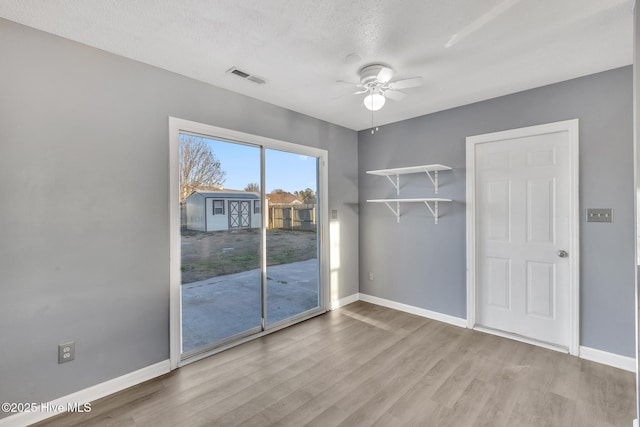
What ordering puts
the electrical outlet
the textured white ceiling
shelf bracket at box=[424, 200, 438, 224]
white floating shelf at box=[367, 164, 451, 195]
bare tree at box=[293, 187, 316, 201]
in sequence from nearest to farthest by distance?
the textured white ceiling → the electrical outlet → white floating shelf at box=[367, 164, 451, 195] → shelf bracket at box=[424, 200, 438, 224] → bare tree at box=[293, 187, 316, 201]

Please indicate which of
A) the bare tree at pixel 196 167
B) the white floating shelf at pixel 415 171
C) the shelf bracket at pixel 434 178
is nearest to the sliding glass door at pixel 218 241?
the bare tree at pixel 196 167

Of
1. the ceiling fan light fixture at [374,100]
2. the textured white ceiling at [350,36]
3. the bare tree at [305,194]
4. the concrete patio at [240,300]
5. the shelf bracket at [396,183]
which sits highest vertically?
the textured white ceiling at [350,36]

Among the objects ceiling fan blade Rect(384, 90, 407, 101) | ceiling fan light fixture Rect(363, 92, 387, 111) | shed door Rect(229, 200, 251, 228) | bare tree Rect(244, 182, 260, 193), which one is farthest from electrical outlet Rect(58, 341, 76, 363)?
ceiling fan blade Rect(384, 90, 407, 101)

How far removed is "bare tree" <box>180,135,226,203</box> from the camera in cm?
273

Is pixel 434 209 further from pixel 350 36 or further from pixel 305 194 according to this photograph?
pixel 350 36

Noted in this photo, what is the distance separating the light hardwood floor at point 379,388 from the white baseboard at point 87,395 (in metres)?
0.05

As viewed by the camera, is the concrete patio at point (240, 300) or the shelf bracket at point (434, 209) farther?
the shelf bracket at point (434, 209)

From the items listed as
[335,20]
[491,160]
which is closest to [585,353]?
[491,160]

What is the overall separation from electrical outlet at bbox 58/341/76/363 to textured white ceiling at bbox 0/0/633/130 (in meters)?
2.16

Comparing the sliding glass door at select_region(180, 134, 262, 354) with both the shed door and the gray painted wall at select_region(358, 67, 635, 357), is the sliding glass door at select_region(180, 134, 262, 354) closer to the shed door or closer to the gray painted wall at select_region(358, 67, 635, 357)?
the shed door

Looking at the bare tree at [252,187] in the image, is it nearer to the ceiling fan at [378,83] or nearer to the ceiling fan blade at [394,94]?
the ceiling fan at [378,83]

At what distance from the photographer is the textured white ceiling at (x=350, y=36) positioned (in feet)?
5.82

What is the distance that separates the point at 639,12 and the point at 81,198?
364 centimetres

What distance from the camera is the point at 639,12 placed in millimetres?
1604
